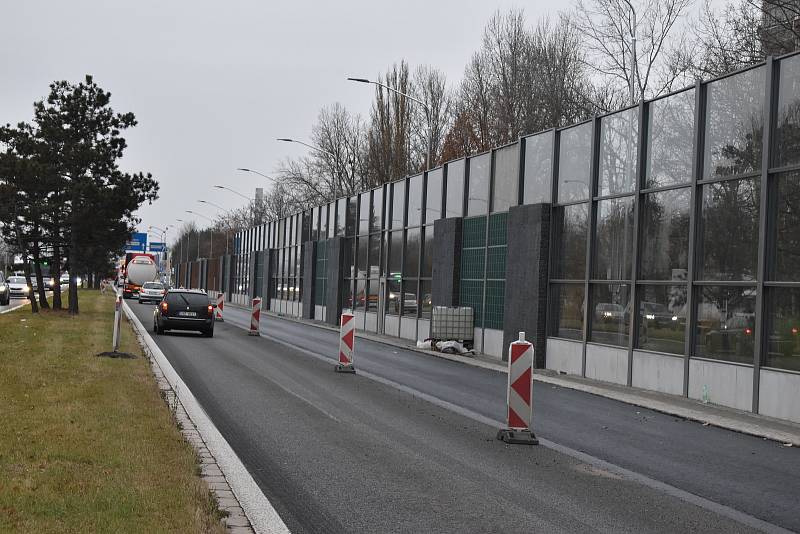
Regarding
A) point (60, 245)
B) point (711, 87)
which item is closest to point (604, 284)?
point (711, 87)

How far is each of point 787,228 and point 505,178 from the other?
12.5 metres

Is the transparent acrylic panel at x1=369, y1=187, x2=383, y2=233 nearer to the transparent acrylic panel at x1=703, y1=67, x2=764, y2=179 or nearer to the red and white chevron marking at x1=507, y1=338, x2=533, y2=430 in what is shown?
the transparent acrylic panel at x1=703, y1=67, x2=764, y2=179

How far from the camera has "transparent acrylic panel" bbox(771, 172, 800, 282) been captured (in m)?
14.9

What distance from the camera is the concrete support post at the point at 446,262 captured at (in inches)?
1184

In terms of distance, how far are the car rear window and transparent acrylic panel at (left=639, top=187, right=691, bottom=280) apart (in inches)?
586

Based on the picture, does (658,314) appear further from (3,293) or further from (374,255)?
(3,293)

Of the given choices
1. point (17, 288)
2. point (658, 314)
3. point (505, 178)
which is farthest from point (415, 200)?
point (17, 288)

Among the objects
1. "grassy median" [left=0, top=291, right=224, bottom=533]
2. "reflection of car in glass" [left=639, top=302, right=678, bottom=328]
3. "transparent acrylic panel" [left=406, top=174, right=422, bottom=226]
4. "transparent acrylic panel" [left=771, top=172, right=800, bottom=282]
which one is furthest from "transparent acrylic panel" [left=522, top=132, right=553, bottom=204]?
"grassy median" [left=0, top=291, right=224, bottom=533]

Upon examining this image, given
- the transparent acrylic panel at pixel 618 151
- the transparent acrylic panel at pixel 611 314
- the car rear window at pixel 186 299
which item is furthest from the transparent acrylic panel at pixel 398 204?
the transparent acrylic panel at pixel 611 314

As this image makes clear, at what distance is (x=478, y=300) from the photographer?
28578 mm

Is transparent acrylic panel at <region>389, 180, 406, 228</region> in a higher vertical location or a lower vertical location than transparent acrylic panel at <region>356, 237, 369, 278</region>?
higher

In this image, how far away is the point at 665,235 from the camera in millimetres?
18641

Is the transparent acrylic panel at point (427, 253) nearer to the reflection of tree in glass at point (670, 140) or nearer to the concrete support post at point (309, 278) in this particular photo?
the reflection of tree in glass at point (670, 140)

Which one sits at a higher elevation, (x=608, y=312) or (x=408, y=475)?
(x=608, y=312)
